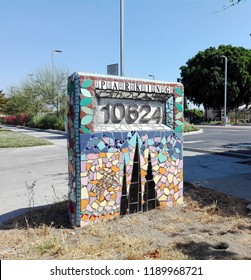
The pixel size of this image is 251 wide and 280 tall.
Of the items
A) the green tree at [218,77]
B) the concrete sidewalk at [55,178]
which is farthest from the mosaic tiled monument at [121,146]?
the green tree at [218,77]

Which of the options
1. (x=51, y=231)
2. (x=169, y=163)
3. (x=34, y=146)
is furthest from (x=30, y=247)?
(x=34, y=146)

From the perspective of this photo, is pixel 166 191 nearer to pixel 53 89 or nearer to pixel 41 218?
pixel 41 218

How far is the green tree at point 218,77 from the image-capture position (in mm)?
40594

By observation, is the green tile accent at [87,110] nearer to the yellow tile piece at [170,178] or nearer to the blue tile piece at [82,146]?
the blue tile piece at [82,146]

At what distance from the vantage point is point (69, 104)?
3852mm

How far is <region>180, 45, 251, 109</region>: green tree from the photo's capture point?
1598 inches

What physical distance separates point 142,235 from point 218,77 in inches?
1580

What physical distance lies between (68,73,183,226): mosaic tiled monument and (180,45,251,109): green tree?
126ft

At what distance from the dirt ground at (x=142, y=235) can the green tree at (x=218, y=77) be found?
1513 inches

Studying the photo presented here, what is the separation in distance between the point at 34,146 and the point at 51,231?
11.4 m

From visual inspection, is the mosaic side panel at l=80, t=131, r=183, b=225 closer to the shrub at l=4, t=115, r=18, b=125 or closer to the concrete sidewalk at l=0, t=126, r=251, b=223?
the concrete sidewalk at l=0, t=126, r=251, b=223

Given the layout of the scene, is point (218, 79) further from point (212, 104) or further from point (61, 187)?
point (61, 187)

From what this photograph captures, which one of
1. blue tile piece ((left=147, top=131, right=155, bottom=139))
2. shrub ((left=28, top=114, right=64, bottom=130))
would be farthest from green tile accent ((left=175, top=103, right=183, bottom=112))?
shrub ((left=28, top=114, right=64, bottom=130))
